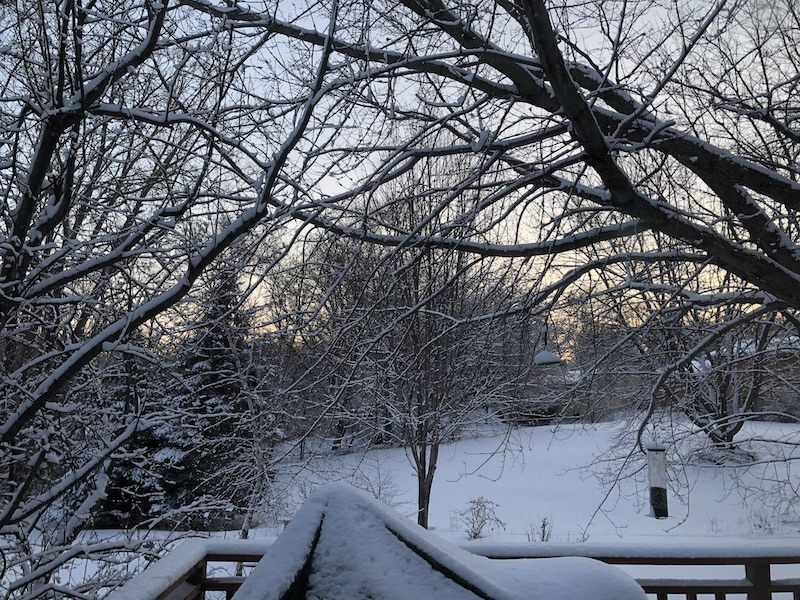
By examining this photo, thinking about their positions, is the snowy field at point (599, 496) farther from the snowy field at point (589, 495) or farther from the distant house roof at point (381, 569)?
the distant house roof at point (381, 569)

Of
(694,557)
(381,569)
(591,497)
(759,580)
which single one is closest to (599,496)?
(591,497)

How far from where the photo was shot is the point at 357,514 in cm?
130

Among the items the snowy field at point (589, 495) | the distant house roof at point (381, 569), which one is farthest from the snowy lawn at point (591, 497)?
the distant house roof at point (381, 569)

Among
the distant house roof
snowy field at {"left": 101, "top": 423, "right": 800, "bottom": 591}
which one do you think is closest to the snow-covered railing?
the distant house roof

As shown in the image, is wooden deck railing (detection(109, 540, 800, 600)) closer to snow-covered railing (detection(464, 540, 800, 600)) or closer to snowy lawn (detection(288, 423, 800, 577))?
snow-covered railing (detection(464, 540, 800, 600))

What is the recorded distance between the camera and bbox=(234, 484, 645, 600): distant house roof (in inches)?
46.3

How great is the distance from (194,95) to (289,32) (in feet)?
2.32

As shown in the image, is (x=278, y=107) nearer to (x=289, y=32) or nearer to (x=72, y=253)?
(x=289, y=32)

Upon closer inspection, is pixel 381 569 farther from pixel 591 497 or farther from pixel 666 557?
pixel 591 497

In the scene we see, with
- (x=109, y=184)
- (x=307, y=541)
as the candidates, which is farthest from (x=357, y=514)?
(x=109, y=184)

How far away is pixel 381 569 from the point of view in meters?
1.21

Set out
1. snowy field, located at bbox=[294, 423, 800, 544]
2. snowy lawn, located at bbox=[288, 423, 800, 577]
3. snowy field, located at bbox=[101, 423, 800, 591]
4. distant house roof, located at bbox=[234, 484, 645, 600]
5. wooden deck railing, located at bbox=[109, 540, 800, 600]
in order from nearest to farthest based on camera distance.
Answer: distant house roof, located at bbox=[234, 484, 645, 600]
wooden deck railing, located at bbox=[109, 540, 800, 600]
snowy field, located at bbox=[101, 423, 800, 591]
snowy lawn, located at bbox=[288, 423, 800, 577]
snowy field, located at bbox=[294, 423, 800, 544]

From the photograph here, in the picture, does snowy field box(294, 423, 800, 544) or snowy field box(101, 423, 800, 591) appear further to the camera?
snowy field box(294, 423, 800, 544)

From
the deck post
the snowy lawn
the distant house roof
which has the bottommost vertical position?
the snowy lawn
